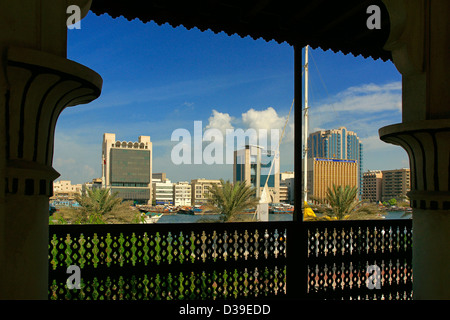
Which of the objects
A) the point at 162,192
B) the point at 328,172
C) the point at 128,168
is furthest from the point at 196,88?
the point at 328,172

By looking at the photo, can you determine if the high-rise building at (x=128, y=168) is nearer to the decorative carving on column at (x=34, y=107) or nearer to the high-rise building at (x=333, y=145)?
the high-rise building at (x=333, y=145)

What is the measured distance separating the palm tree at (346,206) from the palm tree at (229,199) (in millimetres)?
3322

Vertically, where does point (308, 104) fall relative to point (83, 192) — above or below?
above

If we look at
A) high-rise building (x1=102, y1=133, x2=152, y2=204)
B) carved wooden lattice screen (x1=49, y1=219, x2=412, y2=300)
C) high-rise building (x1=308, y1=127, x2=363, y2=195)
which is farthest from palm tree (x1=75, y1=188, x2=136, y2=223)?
high-rise building (x1=308, y1=127, x2=363, y2=195)

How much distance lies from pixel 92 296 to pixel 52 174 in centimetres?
146

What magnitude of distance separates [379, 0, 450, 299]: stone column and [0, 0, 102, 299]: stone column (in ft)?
6.31

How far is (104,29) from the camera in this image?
50625 millimetres

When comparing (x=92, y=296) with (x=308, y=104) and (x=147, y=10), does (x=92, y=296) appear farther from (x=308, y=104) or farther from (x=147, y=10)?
(x=308, y=104)

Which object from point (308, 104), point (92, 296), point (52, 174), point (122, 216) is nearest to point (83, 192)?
point (122, 216)

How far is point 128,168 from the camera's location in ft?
119

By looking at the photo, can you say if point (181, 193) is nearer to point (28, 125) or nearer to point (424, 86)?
point (424, 86)

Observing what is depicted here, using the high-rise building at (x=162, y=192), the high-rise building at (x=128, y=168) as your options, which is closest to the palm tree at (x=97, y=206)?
the high-rise building at (x=128, y=168)

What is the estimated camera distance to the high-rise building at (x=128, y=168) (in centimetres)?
3588

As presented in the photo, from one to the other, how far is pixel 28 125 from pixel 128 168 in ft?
121
